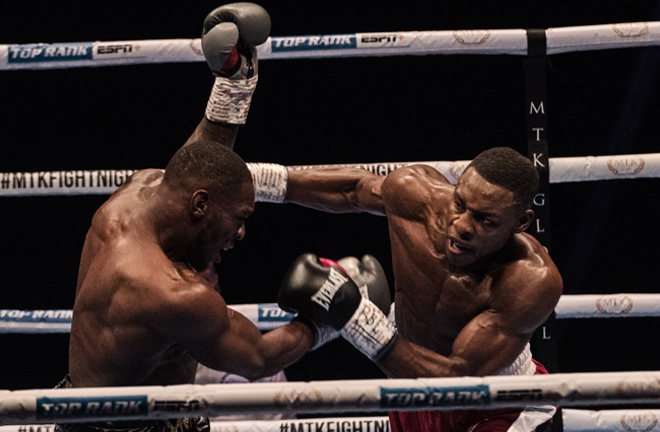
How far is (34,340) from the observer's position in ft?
14.3

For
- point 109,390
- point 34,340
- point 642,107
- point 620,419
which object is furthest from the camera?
point 34,340

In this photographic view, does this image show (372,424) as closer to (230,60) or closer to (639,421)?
(639,421)

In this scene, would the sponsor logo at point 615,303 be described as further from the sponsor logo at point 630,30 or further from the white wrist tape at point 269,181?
the white wrist tape at point 269,181

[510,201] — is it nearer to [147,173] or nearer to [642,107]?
[147,173]

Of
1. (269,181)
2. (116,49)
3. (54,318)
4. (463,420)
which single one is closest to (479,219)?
(463,420)

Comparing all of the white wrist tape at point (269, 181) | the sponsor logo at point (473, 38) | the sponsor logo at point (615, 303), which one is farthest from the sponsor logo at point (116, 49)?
the sponsor logo at point (615, 303)

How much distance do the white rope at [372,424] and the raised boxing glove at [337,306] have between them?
0.57 meters

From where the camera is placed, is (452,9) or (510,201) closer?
(510,201)

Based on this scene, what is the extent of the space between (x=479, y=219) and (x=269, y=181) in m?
0.83

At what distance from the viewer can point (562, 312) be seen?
10.1ft

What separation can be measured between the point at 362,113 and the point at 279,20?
2.11 feet

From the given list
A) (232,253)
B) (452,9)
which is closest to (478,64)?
(452,9)

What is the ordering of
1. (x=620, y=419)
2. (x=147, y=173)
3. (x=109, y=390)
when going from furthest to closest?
(x=620, y=419)
(x=147, y=173)
(x=109, y=390)

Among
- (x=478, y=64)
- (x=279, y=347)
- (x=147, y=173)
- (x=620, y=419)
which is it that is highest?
(x=478, y=64)
